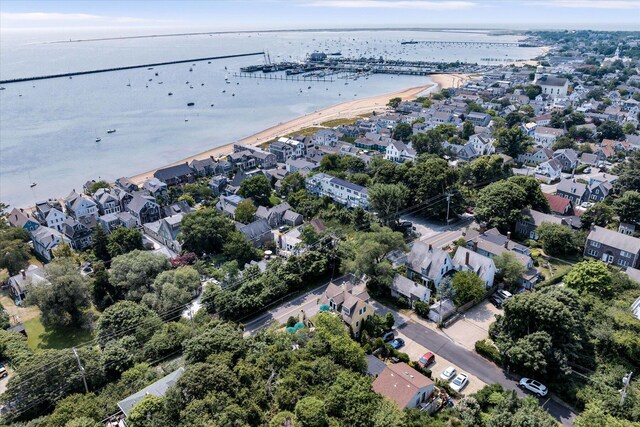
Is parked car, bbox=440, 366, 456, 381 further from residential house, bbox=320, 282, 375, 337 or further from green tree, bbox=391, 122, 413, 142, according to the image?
green tree, bbox=391, 122, 413, 142

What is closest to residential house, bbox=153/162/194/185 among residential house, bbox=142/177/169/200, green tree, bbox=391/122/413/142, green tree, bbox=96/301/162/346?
residential house, bbox=142/177/169/200

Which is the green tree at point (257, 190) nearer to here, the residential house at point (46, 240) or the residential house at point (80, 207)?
the residential house at point (80, 207)

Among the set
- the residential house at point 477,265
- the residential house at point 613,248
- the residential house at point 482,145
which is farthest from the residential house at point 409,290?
the residential house at point 482,145

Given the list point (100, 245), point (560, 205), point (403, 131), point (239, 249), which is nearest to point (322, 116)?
point (403, 131)

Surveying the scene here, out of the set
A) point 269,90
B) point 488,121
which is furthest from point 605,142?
point 269,90

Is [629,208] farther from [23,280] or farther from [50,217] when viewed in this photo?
[50,217]

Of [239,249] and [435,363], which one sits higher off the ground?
[239,249]

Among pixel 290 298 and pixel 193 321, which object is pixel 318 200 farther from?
pixel 193 321
